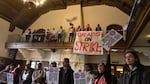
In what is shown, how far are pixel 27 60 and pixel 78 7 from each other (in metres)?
4.35

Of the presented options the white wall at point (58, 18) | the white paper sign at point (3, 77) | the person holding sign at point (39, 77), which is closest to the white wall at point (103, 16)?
the white wall at point (58, 18)

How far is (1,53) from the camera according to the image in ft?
33.4

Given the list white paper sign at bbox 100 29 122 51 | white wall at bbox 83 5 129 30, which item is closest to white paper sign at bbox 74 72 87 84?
white paper sign at bbox 100 29 122 51

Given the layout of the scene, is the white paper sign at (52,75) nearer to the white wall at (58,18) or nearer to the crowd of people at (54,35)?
the crowd of people at (54,35)

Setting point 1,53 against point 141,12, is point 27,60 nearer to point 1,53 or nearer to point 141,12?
point 1,53

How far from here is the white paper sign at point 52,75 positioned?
420cm

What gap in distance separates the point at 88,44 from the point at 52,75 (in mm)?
1649

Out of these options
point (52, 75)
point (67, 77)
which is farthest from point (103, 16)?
point (67, 77)

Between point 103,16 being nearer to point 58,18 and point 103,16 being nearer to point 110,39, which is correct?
point 58,18

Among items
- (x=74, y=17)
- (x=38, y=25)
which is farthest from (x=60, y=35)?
(x=38, y=25)

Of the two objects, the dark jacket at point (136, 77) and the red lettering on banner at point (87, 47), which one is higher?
the red lettering on banner at point (87, 47)

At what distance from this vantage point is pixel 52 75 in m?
4.28

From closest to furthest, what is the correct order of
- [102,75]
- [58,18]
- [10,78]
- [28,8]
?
[102,75] < [10,78] < [28,8] < [58,18]

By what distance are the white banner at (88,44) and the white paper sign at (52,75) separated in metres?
1.12
